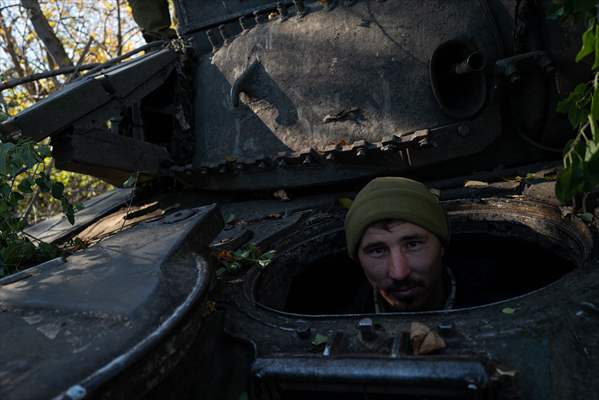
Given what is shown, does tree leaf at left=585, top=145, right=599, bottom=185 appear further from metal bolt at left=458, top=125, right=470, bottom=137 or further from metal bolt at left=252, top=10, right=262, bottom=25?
metal bolt at left=252, top=10, right=262, bottom=25

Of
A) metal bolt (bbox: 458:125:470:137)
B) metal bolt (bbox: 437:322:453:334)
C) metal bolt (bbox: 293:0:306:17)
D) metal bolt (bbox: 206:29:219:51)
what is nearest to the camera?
metal bolt (bbox: 437:322:453:334)

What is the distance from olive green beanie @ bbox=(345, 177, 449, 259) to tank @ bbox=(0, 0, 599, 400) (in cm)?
43

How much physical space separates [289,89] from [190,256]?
5.36 ft

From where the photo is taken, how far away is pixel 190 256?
201cm

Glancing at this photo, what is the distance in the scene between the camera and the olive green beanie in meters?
2.30

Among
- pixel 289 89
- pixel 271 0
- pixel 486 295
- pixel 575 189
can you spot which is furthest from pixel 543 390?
pixel 271 0

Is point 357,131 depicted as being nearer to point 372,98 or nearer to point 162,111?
point 372,98

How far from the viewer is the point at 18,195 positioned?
3.00 m

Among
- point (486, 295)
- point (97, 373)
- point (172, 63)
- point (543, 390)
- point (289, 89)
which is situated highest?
point (172, 63)

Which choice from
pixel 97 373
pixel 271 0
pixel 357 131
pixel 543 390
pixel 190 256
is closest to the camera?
pixel 97 373

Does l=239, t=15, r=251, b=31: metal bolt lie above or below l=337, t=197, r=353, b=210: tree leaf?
above

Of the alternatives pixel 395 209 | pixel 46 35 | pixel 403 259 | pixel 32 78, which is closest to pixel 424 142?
pixel 395 209

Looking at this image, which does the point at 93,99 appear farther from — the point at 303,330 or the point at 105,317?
the point at 303,330

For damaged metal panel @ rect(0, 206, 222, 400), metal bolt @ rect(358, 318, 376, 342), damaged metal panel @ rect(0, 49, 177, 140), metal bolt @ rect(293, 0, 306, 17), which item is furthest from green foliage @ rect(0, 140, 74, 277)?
metal bolt @ rect(358, 318, 376, 342)
